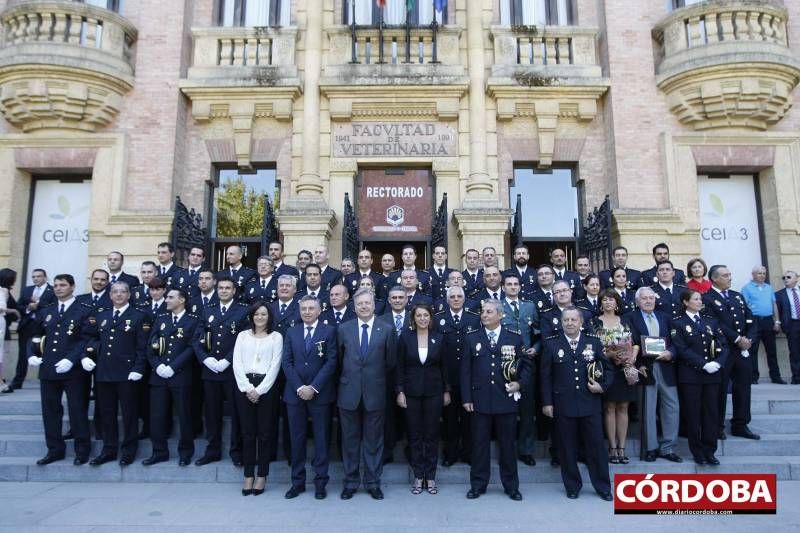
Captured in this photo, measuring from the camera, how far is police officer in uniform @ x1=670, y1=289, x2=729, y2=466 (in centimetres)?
594

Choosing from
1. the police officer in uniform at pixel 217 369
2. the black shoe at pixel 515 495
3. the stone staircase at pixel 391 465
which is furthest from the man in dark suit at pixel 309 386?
the black shoe at pixel 515 495

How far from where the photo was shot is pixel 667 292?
23.5 ft

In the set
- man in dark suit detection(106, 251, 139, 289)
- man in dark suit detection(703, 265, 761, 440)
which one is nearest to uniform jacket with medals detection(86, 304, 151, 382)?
man in dark suit detection(106, 251, 139, 289)

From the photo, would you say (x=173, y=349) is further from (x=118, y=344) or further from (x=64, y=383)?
(x=64, y=383)

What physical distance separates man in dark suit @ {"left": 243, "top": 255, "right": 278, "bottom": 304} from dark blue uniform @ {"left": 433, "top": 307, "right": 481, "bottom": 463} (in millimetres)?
2613

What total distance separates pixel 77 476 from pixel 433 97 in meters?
8.82

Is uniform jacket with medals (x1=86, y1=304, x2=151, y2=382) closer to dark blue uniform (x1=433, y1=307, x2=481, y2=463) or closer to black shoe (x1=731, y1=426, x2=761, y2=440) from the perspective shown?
dark blue uniform (x1=433, y1=307, x2=481, y2=463)

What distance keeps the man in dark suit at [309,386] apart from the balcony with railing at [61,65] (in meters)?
7.78

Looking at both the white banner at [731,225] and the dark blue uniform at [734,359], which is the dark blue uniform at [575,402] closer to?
the dark blue uniform at [734,359]

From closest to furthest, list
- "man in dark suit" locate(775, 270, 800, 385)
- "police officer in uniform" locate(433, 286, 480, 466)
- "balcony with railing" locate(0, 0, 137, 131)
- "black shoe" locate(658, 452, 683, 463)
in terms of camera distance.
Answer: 1. "black shoe" locate(658, 452, 683, 463)
2. "police officer in uniform" locate(433, 286, 480, 466)
3. "man in dark suit" locate(775, 270, 800, 385)
4. "balcony with railing" locate(0, 0, 137, 131)

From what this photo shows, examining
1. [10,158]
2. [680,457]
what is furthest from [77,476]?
[10,158]

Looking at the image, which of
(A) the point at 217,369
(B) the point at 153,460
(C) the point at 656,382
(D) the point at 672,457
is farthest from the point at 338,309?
(D) the point at 672,457

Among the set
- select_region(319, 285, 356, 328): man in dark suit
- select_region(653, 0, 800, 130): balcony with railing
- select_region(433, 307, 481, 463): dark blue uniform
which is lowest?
select_region(433, 307, 481, 463): dark blue uniform

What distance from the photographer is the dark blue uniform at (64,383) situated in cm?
620
